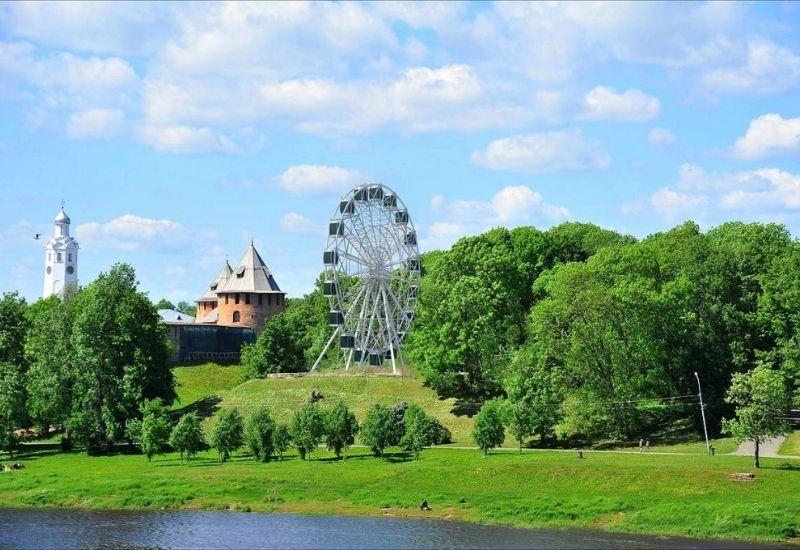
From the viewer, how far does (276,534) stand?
60.1 metres

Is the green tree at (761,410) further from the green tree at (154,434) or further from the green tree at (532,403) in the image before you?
the green tree at (154,434)

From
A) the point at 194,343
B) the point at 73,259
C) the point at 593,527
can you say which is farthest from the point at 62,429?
the point at 73,259

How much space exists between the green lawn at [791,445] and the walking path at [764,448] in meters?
0.39

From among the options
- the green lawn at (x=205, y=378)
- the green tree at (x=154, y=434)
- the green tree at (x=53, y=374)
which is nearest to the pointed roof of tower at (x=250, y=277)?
the green lawn at (x=205, y=378)

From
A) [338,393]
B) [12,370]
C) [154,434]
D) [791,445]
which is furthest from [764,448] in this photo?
[12,370]

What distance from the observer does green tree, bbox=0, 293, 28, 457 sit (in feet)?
303

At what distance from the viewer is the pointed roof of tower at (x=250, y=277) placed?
526 ft

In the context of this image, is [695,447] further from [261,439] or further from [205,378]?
[205,378]

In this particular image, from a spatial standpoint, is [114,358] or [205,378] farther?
[205,378]

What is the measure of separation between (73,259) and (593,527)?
5681 inches

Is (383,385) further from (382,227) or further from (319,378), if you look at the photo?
(382,227)

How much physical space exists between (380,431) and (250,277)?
8218 cm

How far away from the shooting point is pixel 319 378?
366 ft

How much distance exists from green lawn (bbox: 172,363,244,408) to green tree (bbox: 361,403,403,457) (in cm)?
4582
